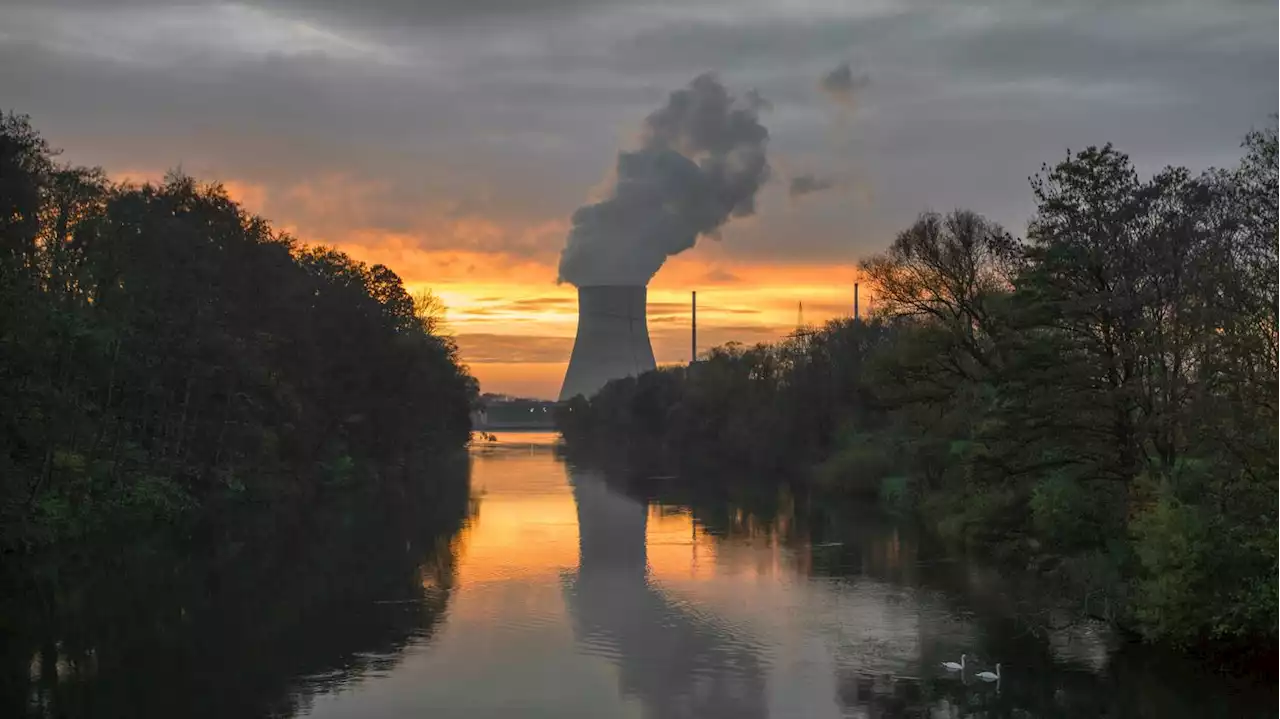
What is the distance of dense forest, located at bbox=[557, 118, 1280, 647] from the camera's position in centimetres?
2256

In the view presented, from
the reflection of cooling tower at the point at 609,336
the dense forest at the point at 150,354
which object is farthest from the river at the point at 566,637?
the reflection of cooling tower at the point at 609,336

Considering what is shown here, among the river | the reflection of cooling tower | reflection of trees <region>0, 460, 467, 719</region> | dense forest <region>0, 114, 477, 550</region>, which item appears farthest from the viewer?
the reflection of cooling tower

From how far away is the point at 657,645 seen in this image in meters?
27.1

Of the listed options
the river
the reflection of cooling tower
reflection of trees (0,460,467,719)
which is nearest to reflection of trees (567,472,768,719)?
the river

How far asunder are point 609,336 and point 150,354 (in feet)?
248

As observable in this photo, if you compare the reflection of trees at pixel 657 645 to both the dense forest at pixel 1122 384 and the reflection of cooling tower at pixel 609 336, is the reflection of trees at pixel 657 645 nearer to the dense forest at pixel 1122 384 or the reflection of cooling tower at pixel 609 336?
the dense forest at pixel 1122 384

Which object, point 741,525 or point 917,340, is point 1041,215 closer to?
point 917,340

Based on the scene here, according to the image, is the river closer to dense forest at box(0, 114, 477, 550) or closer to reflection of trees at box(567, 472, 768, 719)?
reflection of trees at box(567, 472, 768, 719)

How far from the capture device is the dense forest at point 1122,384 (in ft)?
74.0

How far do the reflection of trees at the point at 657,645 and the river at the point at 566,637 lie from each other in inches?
3.4

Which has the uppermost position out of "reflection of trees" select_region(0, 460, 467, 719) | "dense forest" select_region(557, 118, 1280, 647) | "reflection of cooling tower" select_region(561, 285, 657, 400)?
"reflection of cooling tower" select_region(561, 285, 657, 400)

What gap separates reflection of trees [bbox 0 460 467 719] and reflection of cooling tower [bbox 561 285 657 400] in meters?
72.6

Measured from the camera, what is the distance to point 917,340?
45781 mm

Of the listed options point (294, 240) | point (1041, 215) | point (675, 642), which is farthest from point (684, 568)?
point (294, 240)
